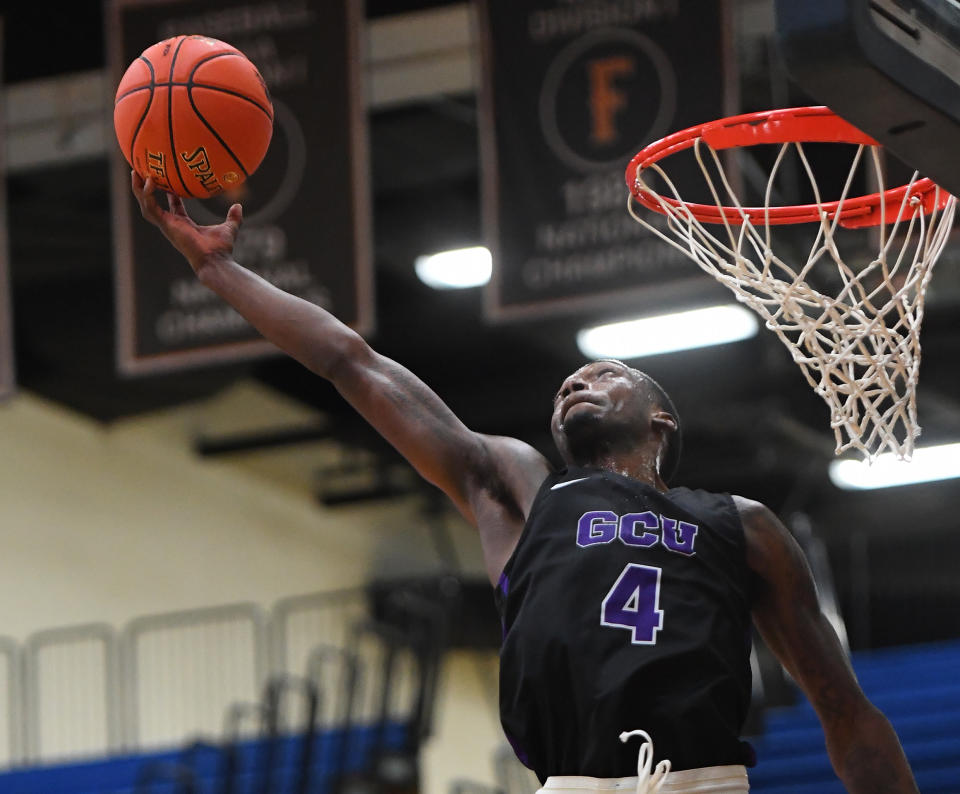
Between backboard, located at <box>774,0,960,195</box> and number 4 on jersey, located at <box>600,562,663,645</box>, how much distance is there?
0.92 meters

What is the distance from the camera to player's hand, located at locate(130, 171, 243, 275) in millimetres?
3846

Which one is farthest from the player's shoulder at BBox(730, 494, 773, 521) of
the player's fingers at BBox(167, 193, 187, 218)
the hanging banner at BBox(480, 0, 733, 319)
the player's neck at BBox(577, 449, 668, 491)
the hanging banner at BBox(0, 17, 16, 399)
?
the hanging banner at BBox(0, 17, 16, 399)

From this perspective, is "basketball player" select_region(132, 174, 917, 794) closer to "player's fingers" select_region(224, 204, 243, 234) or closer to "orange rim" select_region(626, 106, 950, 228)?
"player's fingers" select_region(224, 204, 243, 234)

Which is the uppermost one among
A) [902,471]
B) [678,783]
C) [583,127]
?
[583,127]

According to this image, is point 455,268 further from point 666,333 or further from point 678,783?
point 678,783

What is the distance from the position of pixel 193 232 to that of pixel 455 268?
828 centimetres

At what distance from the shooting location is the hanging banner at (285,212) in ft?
25.2

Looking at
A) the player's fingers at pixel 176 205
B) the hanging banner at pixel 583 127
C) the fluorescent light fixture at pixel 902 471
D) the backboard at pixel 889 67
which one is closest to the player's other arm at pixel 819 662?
the backboard at pixel 889 67

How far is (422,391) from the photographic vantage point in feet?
12.4

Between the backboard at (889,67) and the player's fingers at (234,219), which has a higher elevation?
the backboard at (889,67)

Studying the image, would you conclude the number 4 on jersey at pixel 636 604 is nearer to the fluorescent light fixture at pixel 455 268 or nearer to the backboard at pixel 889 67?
the backboard at pixel 889 67

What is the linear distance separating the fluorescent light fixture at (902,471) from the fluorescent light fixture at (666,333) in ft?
11.1

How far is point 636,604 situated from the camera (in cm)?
329

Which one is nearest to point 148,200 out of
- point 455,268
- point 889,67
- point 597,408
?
point 597,408
